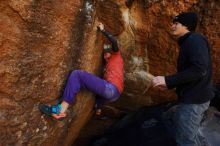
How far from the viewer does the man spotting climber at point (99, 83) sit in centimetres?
512

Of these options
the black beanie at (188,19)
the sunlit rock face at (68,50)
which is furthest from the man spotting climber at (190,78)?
the sunlit rock face at (68,50)

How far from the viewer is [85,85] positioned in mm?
5324

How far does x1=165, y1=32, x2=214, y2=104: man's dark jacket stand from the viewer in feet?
14.7

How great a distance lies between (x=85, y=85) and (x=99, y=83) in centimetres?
21

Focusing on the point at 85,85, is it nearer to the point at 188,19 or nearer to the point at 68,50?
the point at 68,50

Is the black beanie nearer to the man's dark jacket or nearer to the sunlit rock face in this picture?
the man's dark jacket

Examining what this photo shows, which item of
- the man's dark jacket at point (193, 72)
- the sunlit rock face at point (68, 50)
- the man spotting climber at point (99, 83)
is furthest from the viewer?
the man spotting climber at point (99, 83)

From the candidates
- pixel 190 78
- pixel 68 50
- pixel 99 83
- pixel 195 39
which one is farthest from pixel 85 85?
pixel 195 39

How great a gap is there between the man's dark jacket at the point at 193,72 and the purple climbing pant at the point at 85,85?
1.11m

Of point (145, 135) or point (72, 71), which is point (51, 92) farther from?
point (145, 135)

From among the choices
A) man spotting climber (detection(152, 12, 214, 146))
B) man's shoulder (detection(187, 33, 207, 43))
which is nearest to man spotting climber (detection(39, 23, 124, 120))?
man spotting climber (detection(152, 12, 214, 146))

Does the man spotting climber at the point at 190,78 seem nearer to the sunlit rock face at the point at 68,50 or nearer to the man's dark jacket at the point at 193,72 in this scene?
the man's dark jacket at the point at 193,72

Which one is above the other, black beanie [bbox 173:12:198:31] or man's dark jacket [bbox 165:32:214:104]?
black beanie [bbox 173:12:198:31]

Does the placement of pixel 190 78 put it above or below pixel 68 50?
below
